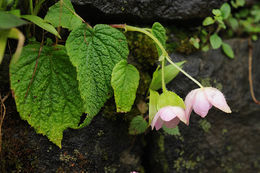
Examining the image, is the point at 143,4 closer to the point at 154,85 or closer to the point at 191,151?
the point at 154,85

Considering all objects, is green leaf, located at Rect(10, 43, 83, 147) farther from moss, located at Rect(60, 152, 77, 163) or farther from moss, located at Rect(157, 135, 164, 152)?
moss, located at Rect(157, 135, 164, 152)

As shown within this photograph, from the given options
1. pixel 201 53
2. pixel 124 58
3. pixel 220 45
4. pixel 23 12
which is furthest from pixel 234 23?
pixel 23 12

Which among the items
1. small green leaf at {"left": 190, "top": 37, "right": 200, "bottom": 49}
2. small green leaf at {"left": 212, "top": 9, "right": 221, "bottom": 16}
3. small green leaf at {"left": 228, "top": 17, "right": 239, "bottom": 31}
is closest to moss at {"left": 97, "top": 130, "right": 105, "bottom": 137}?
small green leaf at {"left": 190, "top": 37, "right": 200, "bottom": 49}

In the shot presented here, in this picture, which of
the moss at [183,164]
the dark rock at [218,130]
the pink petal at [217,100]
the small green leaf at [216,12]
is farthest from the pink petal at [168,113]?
the small green leaf at [216,12]

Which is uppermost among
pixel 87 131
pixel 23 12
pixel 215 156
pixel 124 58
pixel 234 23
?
pixel 23 12

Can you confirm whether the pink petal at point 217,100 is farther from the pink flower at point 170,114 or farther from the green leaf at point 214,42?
the green leaf at point 214,42

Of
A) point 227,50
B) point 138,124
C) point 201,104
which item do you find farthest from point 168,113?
point 227,50
